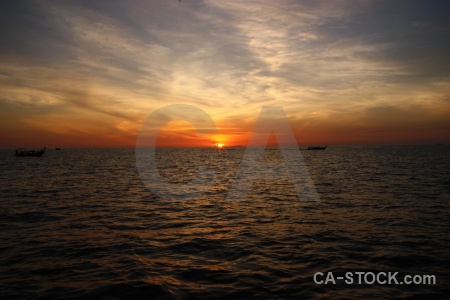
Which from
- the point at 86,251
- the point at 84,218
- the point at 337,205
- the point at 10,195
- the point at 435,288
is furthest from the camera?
the point at 10,195

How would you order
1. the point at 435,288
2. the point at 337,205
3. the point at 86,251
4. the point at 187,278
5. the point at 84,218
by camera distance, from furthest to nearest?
the point at 337,205, the point at 84,218, the point at 86,251, the point at 187,278, the point at 435,288

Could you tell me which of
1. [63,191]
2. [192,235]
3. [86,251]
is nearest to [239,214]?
[192,235]

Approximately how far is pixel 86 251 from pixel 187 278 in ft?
20.0

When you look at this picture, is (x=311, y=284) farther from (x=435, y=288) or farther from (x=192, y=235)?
(x=192, y=235)

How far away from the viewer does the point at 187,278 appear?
1079cm

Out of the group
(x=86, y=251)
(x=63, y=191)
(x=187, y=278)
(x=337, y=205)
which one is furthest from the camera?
(x=63, y=191)

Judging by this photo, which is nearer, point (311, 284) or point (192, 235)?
point (311, 284)

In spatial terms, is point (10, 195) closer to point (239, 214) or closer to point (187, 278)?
point (239, 214)

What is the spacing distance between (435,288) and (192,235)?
37.0ft

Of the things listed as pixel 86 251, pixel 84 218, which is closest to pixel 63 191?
pixel 84 218

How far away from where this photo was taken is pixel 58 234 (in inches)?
654

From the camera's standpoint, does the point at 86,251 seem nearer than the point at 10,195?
Yes

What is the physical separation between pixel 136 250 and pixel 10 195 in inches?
969

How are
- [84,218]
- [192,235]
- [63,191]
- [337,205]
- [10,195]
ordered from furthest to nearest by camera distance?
[63,191]
[10,195]
[337,205]
[84,218]
[192,235]
